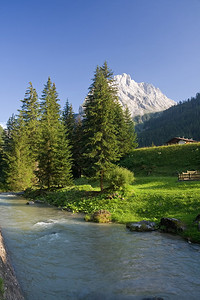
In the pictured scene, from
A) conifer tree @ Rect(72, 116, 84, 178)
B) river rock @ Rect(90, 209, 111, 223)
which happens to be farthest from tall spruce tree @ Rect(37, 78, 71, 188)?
river rock @ Rect(90, 209, 111, 223)

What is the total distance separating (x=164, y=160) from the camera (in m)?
43.3

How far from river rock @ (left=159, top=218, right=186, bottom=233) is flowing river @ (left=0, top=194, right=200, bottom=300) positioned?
66 cm

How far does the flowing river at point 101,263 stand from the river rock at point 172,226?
659 mm

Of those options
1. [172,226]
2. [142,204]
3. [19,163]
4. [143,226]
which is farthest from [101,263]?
[19,163]

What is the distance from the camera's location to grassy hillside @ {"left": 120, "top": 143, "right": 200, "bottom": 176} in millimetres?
38375

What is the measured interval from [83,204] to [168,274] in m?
14.8

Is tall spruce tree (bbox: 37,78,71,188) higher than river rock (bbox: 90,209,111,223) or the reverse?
higher

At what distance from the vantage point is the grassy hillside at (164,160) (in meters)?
38.4

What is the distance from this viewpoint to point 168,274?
793cm

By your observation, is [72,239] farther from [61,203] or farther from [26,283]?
[61,203]

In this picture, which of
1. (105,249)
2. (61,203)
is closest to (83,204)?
(61,203)

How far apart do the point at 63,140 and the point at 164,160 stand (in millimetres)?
22754

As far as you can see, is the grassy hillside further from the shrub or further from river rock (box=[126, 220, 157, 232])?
river rock (box=[126, 220, 157, 232])

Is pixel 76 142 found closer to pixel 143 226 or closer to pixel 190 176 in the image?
pixel 190 176
